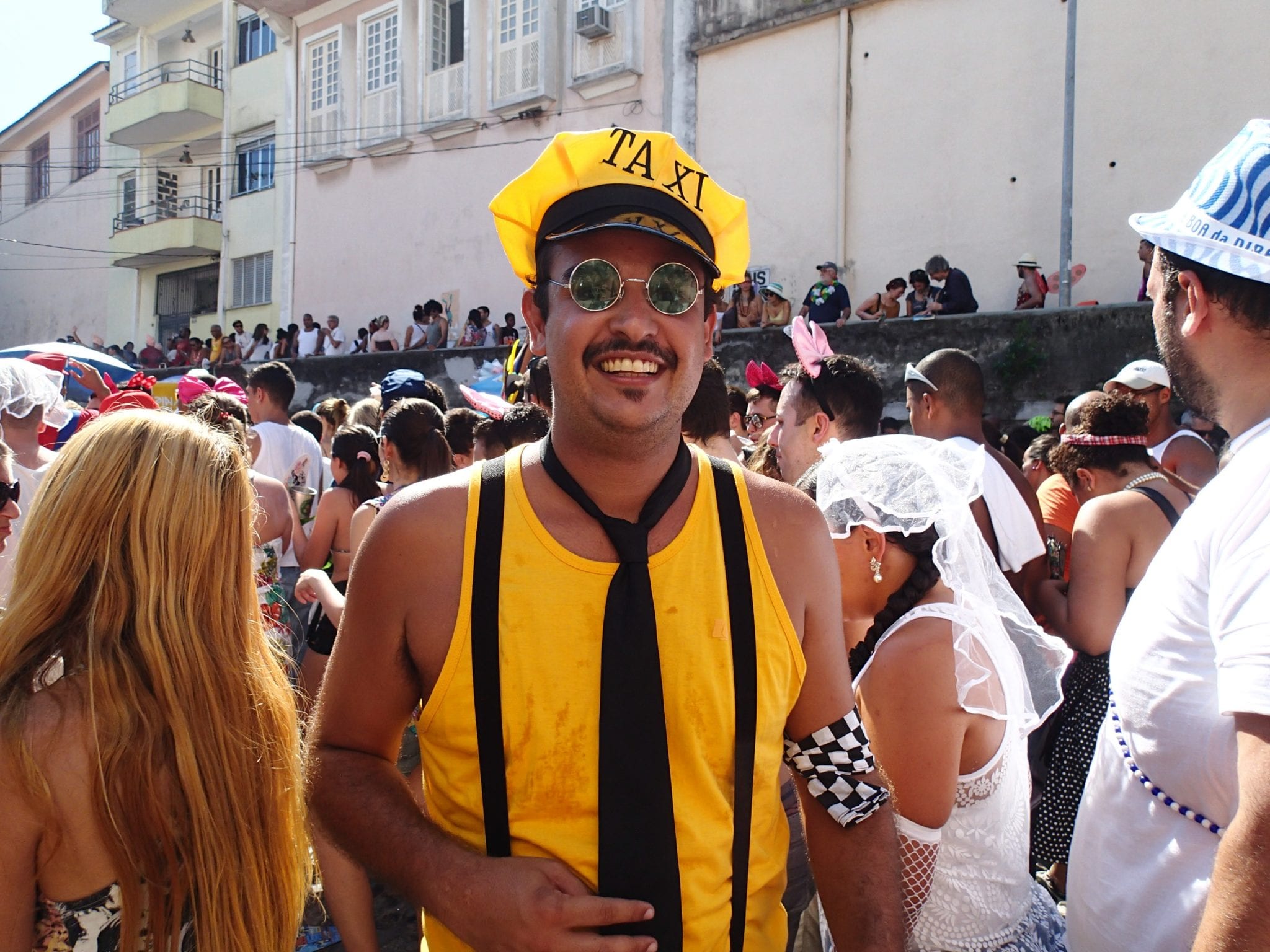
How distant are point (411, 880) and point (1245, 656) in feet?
4.26

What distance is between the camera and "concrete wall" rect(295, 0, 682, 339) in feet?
55.8

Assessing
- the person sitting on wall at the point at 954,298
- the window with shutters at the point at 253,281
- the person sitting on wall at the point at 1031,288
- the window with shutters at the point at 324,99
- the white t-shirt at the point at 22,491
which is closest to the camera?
the white t-shirt at the point at 22,491

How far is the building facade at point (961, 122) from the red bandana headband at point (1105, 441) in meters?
9.57

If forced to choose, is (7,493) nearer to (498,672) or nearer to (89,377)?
(498,672)

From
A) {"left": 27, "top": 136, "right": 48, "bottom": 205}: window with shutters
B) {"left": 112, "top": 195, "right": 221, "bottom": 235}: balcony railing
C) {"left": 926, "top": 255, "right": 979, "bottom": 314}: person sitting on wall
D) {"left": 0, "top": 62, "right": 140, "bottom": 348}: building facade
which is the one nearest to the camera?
{"left": 926, "top": 255, "right": 979, "bottom": 314}: person sitting on wall

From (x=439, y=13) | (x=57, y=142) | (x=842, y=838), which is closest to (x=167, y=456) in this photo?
(x=842, y=838)

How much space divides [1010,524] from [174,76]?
93.9ft

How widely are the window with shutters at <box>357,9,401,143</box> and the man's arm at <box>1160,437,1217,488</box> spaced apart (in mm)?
18229

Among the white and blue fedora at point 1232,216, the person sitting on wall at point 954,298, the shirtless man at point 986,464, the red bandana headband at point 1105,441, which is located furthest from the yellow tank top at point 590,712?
the person sitting on wall at point 954,298

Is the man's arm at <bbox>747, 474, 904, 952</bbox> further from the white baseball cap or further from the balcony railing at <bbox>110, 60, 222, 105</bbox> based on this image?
the balcony railing at <bbox>110, 60, 222, 105</bbox>

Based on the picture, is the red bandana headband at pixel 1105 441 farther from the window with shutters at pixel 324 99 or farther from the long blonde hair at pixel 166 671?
the window with shutters at pixel 324 99

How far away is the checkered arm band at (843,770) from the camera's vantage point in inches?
69.8

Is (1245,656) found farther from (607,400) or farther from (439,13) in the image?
(439,13)

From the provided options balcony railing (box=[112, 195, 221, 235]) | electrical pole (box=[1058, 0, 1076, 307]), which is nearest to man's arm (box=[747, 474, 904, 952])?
electrical pole (box=[1058, 0, 1076, 307])
